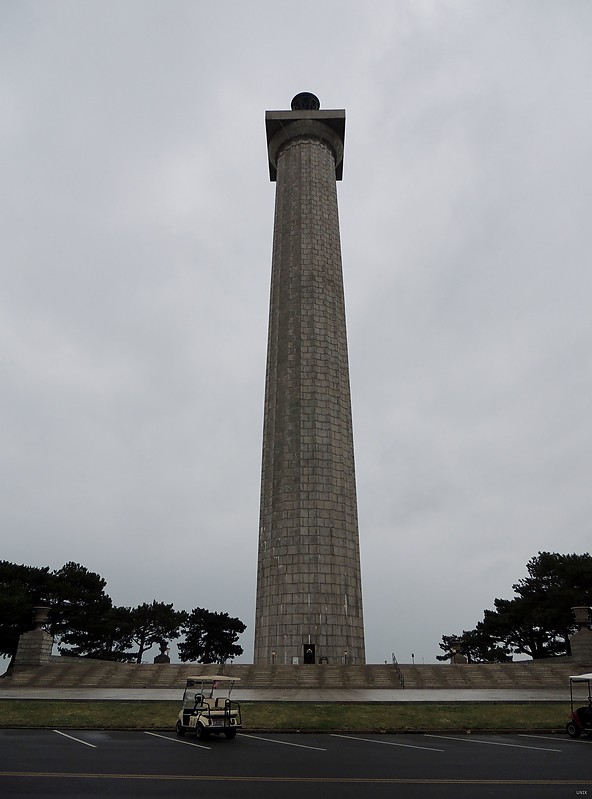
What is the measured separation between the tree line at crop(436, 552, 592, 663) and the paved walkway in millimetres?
20028

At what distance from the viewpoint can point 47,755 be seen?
10773 millimetres

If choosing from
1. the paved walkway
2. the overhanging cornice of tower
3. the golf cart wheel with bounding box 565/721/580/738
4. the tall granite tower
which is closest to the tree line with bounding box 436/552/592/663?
the tall granite tower

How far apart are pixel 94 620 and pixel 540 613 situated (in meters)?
35.1

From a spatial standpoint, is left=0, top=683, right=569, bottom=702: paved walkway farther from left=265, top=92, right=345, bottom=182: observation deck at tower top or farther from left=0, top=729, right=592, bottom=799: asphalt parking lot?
left=265, top=92, right=345, bottom=182: observation deck at tower top

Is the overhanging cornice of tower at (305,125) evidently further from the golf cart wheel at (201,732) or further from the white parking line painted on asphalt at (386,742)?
the golf cart wheel at (201,732)

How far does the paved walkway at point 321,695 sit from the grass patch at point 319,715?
1.06m

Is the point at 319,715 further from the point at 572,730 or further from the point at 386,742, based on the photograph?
the point at 572,730

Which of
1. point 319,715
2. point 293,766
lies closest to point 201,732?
point 319,715

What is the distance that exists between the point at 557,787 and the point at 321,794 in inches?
128

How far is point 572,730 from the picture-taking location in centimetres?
1477

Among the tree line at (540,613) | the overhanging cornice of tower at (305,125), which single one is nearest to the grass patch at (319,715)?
the tree line at (540,613)

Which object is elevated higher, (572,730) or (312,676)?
(312,676)

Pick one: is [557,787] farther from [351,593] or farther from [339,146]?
[339,146]

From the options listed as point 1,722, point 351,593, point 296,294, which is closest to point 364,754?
point 1,722
